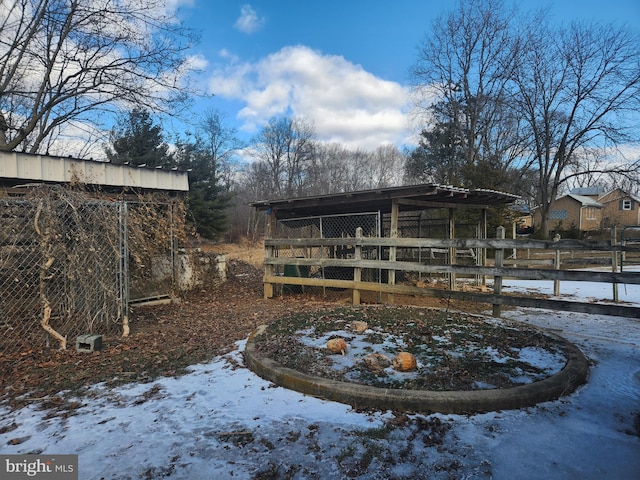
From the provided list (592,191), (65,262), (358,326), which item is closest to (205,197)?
(65,262)

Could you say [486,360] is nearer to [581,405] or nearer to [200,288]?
[581,405]

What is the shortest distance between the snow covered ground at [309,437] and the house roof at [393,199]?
15.0 feet

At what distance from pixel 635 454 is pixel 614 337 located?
11.4 feet

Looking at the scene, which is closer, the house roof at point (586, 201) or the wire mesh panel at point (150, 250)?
the wire mesh panel at point (150, 250)

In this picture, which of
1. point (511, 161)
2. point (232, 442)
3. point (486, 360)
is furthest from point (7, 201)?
point (511, 161)

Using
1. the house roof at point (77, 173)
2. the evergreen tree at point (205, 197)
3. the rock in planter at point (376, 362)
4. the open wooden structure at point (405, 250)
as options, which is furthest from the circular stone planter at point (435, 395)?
the evergreen tree at point (205, 197)

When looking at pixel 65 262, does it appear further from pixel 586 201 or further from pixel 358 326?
pixel 586 201

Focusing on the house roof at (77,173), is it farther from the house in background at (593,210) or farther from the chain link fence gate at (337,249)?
the house in background at (593,210)

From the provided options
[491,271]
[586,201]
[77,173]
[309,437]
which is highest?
[586,201]

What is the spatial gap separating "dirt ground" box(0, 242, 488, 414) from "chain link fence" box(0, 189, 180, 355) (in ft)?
1.37

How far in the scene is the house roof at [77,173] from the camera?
284 inches

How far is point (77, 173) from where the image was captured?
7.67 meters

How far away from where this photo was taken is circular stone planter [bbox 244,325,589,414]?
115 inches

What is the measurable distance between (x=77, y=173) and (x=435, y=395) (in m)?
7.96
